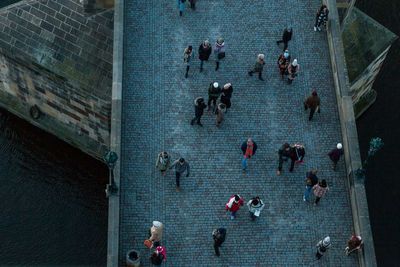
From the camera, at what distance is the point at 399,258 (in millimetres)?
55250

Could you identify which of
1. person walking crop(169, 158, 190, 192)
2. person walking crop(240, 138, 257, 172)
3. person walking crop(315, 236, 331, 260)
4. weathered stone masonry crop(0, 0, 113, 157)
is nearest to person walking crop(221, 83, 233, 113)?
person walking crop(240, 138, 257, 172)

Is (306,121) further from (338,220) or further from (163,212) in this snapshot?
(163,212)

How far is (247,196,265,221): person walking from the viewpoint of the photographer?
140ft

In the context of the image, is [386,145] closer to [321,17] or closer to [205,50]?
[321,17]

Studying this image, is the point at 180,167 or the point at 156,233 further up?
the point at 180,167

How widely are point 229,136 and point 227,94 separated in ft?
7.79

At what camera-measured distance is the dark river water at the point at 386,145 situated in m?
56.3

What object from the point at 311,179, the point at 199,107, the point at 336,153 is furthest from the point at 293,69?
→ the point at 311,179

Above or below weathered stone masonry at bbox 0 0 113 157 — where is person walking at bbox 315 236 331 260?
below

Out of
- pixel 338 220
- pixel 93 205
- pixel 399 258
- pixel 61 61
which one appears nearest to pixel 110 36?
pixel 61 61

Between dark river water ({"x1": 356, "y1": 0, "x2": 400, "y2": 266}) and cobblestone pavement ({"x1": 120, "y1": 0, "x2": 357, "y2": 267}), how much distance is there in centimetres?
1254

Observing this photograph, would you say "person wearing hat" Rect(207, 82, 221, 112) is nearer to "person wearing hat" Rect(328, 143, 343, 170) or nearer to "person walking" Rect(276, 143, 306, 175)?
"person walking" Rect(276, 143, 306, 175)

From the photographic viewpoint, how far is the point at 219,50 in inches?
1868

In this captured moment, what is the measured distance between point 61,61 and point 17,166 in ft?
28.5
